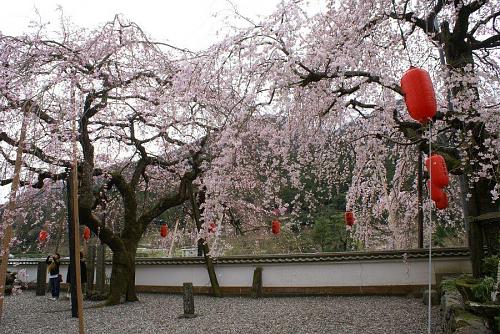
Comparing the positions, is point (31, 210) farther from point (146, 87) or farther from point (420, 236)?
point (420, 236)

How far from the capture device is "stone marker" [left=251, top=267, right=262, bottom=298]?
11156mm

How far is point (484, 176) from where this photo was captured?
5.76 meters

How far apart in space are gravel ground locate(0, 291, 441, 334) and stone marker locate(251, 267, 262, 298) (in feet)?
1.46

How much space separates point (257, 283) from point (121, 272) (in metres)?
3.30

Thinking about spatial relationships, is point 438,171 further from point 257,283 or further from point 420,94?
point 257,283

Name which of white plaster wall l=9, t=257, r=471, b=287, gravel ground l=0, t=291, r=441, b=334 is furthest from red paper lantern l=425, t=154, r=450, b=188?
white plaster wall l=9, t=257, r=471, b=287

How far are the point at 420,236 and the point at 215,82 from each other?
259 inches

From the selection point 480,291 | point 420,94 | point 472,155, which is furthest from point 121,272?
point 420,94

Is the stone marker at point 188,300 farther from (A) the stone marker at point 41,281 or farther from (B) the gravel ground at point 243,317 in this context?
(A) the stone marker at point 41,281

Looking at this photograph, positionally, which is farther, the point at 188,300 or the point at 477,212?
the point at 188,300

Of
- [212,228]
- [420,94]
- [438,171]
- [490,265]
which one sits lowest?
[490,265]

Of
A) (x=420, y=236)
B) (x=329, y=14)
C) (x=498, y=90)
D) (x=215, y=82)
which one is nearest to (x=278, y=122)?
(x=215, y=82)

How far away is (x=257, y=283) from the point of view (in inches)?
441

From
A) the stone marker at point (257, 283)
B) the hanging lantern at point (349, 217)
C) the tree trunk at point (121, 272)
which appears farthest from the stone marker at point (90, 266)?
the hanging lantern at point (349, 217)
